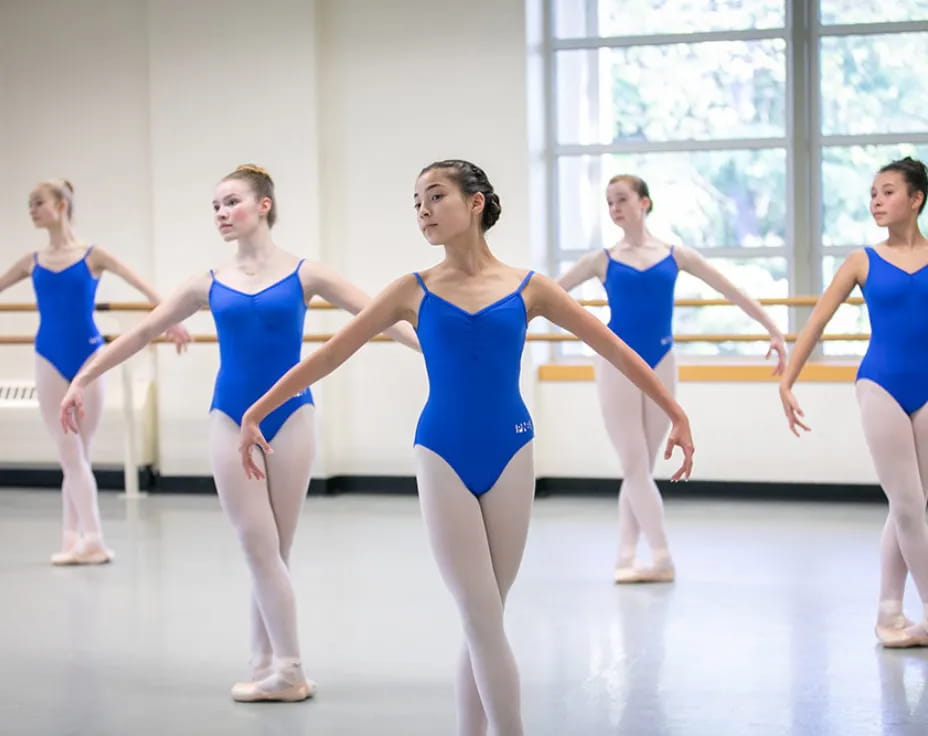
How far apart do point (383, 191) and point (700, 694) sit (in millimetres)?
4949

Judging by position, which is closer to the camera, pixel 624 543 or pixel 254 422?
pixel 254 422

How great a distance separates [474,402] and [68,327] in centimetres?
360

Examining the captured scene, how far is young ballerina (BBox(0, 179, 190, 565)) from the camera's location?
20.1 ft

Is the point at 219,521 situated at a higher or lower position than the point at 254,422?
lower

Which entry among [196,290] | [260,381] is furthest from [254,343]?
[196,290]

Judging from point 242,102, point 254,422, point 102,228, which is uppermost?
point 242,102

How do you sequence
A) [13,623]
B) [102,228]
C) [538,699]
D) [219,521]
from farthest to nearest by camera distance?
1. [102,228]
2. [219,521]
3. [13,623]
4. [538,699]

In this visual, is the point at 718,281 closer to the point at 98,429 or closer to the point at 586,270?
the point at 586,270

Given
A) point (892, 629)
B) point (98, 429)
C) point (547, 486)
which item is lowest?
point (547, 486)

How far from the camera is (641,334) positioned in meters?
5.65

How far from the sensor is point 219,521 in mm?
7453

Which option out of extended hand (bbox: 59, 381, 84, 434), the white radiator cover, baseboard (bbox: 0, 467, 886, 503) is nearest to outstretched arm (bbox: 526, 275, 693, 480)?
extended hand (bbox: 59, 381, 84, 434)

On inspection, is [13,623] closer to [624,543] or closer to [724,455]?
[624,543]

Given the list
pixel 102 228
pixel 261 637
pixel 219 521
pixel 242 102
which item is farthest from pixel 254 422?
pixel 102 228
